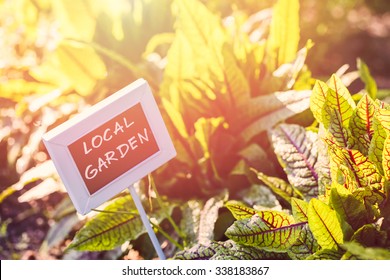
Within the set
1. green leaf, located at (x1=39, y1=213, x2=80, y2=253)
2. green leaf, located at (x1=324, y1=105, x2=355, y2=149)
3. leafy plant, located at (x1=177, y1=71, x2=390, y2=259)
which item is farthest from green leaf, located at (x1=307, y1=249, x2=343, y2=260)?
green leaf, located at (x1=39, y1=213, x2=80, y2=253)

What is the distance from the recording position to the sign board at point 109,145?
0.99 metres

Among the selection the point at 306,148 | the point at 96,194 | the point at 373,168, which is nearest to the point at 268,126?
the point at 306,148

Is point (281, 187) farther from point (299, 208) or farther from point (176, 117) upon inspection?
point (176, 117)

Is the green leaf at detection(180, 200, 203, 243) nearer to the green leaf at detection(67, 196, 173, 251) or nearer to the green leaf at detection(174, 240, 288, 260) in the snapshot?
the green leaf at detection(67, 196, 173, 251)

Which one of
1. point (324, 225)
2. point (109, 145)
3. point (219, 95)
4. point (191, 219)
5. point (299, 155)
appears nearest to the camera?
point (324, 225)

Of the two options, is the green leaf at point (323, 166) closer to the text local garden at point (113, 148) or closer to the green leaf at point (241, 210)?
the green leaf at point (241, 210)

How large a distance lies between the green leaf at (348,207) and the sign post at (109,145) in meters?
0.34

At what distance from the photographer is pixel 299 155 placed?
1.15 meters

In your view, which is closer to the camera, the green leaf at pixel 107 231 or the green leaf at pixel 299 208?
the green leaf at pixel 299 208

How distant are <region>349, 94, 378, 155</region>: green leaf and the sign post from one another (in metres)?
0.37

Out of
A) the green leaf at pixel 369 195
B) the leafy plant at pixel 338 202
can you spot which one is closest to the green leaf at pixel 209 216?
the leafy plant at pixel 338 202

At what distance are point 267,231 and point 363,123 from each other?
281mm

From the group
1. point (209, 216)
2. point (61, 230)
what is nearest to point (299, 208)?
point (209, 216)

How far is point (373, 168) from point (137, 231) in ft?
1.86
